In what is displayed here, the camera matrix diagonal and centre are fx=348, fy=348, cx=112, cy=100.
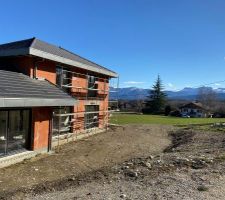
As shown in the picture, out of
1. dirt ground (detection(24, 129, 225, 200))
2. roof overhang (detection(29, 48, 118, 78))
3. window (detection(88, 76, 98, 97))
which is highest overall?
roof overhang (detection(29, 48, 118, 78))

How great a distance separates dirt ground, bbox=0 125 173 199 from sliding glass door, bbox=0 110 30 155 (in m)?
0.94

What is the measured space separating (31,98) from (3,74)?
2.30m

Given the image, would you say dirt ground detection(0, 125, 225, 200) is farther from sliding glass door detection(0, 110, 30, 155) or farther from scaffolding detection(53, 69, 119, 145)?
scaffolding detection(53, 69, 119, 145)

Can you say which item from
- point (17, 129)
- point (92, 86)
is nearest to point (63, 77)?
point (92, 86)

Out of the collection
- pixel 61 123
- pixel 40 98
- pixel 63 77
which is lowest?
pixel 61 123

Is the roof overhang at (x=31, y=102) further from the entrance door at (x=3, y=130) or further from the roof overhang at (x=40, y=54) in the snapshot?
the roof overhang at (x=40, y=54)

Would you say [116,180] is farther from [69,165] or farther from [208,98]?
[208,98]

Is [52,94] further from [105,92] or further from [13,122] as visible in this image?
[105,92]

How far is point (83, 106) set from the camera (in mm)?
25328

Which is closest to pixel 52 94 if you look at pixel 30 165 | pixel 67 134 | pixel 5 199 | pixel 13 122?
pixel 13 122

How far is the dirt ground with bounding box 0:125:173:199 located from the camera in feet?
33.5

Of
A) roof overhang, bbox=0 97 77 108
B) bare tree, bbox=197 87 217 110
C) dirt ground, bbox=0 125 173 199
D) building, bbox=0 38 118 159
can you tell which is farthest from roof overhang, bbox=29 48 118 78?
bare tree, bbox=197 87 217 110

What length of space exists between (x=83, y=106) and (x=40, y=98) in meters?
9.96

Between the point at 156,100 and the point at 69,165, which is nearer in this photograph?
the point at 69,165
